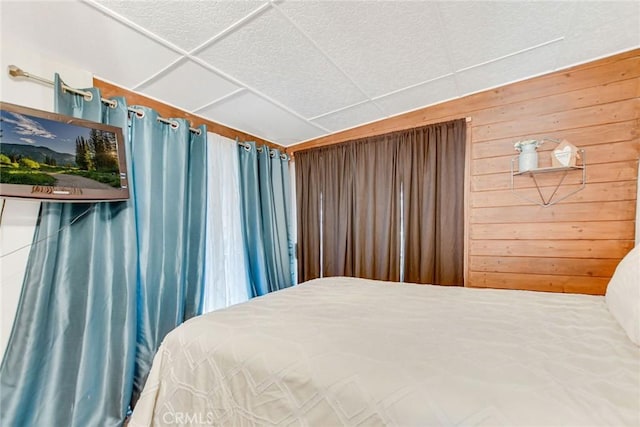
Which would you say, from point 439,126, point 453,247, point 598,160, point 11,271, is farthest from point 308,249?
point 598,160

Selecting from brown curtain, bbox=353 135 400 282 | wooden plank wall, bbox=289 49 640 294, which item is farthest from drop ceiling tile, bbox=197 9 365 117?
wooden plank wall, bbox=289 49 640 294

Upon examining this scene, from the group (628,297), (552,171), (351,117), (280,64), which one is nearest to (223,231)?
(280,64)

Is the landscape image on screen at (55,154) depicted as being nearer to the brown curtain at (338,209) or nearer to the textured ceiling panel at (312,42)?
the textured ceiling panel at (312,42)

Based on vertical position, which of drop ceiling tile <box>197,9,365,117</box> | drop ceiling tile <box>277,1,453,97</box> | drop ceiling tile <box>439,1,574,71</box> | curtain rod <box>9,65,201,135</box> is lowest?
curtain rod <box>9,65,201,135</box>

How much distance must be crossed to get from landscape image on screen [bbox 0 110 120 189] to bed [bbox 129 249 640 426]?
1.07m

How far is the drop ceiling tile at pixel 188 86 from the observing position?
5.81 feet

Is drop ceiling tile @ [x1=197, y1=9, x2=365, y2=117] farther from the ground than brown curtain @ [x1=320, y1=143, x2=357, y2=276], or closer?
farther from the ground

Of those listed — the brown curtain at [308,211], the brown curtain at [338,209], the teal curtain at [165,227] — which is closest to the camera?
the teal curtain at [165,227]

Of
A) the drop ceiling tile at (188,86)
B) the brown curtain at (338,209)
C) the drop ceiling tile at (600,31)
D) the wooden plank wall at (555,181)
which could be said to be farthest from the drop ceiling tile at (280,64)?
the drop ceiling tile at (600,31)

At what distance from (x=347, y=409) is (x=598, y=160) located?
2.37 metres

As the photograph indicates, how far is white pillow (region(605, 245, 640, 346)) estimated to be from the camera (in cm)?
98

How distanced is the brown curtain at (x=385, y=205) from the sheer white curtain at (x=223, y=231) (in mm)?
855

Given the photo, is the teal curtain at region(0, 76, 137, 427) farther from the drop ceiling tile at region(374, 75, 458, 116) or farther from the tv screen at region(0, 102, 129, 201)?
the drop ceiling tile at region(374, 75, 458, 116)

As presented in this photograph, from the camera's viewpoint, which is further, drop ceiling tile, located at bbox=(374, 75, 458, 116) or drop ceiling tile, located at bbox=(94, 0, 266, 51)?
drop ceiling tile, located at bbox=(374, 75, 458, 116)
